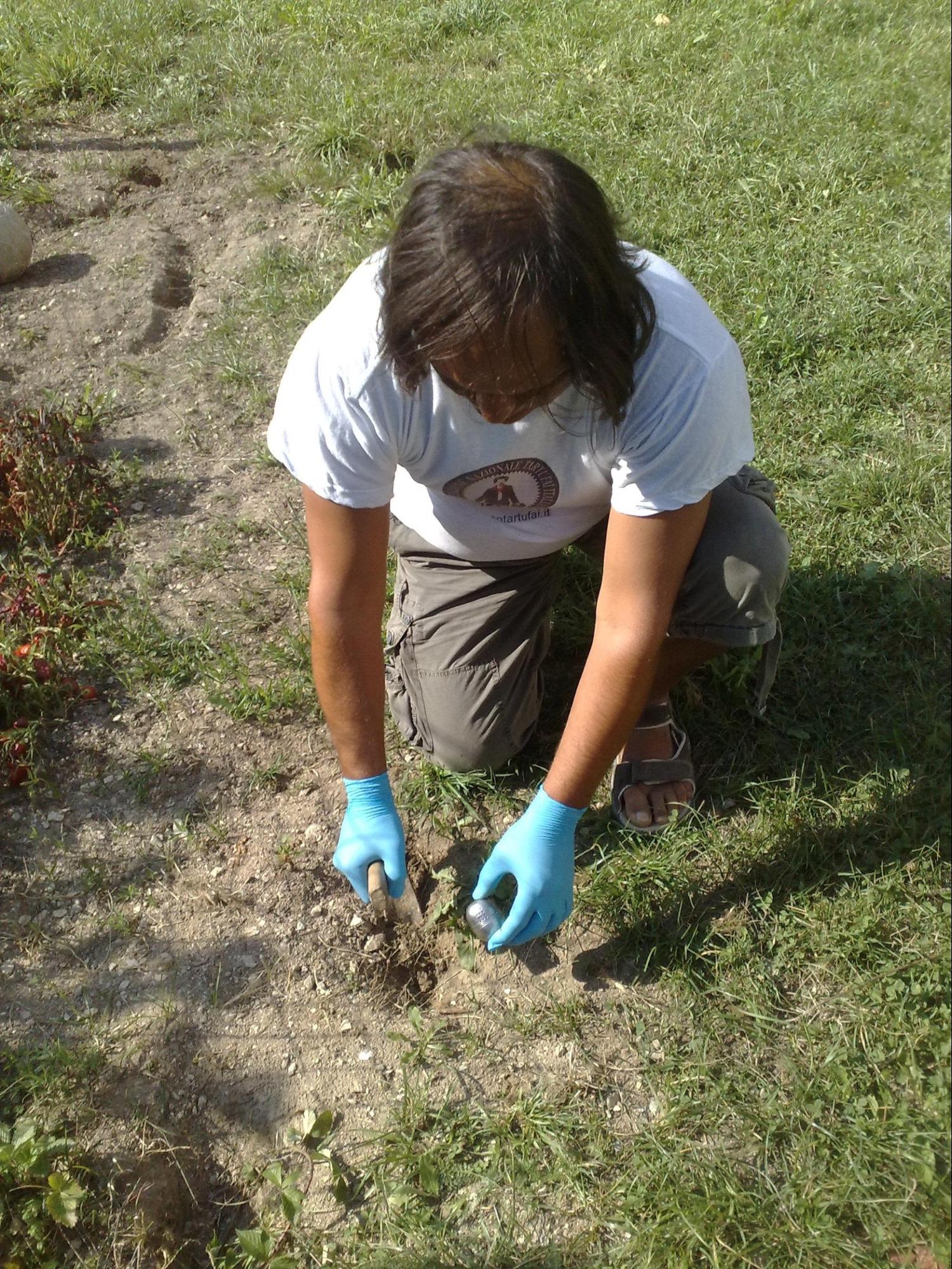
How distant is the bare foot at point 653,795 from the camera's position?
7.66 feet

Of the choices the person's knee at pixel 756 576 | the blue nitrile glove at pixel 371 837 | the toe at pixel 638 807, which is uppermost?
the person's knee at pixel 756 576

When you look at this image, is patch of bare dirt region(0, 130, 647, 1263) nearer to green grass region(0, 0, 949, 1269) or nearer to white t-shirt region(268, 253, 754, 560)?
green grass region(0, 0, 949, 1269)

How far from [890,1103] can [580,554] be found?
156 centimetres

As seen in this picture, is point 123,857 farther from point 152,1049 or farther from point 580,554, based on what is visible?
point 580,554

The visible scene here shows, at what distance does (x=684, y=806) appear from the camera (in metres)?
2.33

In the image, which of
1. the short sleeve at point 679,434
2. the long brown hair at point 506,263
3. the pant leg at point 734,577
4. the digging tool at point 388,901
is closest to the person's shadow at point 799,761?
the pant leg at point 734,577

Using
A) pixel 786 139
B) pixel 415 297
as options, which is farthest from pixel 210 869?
pixel 786 139

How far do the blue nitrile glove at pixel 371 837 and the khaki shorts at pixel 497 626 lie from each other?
30 cm

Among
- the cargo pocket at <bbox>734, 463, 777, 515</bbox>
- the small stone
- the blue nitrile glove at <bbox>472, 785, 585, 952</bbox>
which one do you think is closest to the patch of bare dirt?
the blue nitrile glove at <bbox>472, 785, 585, 952</bbox>

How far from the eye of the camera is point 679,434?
1.76 m

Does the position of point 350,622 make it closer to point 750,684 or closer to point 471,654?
point 471,654

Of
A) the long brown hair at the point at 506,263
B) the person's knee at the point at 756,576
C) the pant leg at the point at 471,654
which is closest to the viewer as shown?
the long brown hair at the point at 506,263

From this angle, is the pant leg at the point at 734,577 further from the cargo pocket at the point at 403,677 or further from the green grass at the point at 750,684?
the cargo pocket at the point at 403,677

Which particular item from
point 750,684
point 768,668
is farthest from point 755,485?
point 750,684
